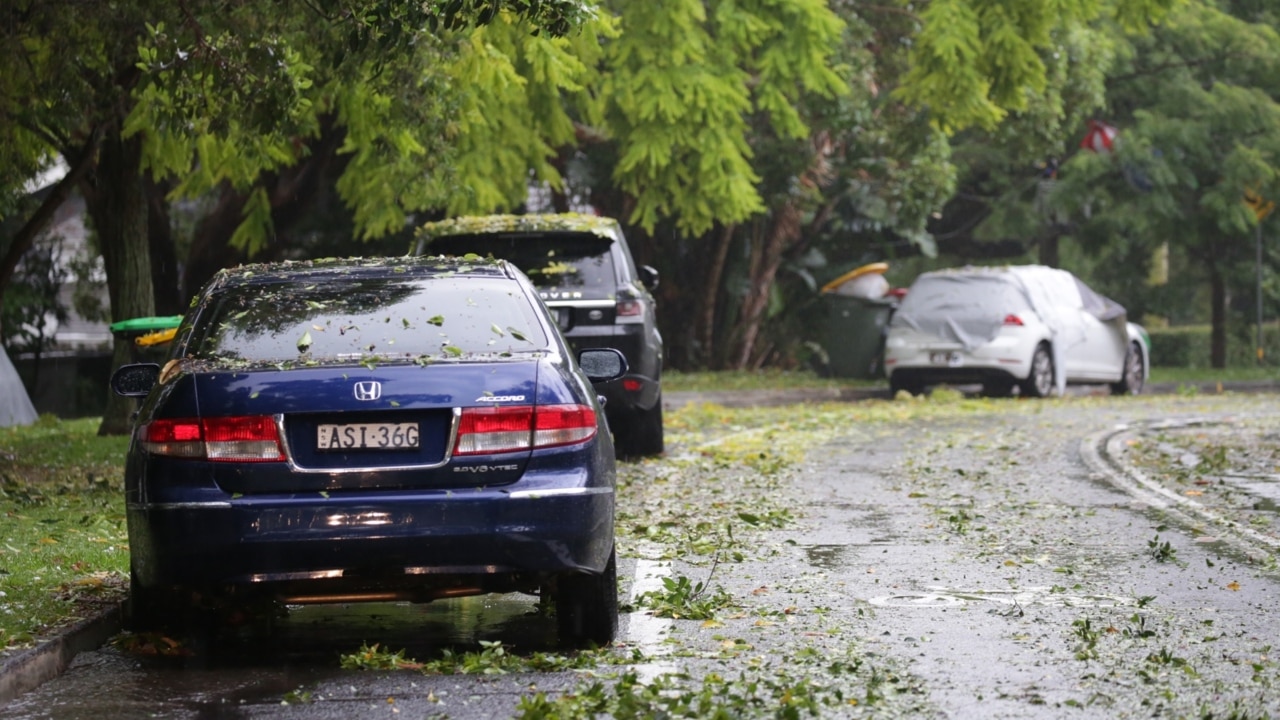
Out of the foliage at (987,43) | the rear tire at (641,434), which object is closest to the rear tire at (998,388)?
the foliage at (987,43)

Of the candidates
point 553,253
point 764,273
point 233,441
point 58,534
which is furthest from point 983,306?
point 233,441

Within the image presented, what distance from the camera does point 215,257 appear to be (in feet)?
79.9

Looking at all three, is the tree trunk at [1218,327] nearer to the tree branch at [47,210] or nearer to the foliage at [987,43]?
the foliage at [987,43]

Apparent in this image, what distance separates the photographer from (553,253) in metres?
14.8

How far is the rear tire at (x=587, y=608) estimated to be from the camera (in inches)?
284

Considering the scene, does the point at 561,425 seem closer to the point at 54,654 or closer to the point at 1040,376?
the point at 54,654

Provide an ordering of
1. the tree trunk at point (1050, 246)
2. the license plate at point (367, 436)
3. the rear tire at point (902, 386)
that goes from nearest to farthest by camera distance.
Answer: the license plate at point (367, 436) → the rear tire at point (902, 386) → the tree trunk at point (1050, 246)

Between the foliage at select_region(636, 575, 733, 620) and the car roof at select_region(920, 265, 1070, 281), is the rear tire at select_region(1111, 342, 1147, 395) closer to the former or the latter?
the car roof at select_region(920, 265, 1070, 281)

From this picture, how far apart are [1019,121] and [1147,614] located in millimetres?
24861

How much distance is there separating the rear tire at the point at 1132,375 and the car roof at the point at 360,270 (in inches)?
845

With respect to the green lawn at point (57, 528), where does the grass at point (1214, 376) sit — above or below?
below

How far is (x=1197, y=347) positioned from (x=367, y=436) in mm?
40229

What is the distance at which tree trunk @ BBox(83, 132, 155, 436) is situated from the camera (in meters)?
16.9

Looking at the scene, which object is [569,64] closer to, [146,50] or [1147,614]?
[146,50]
